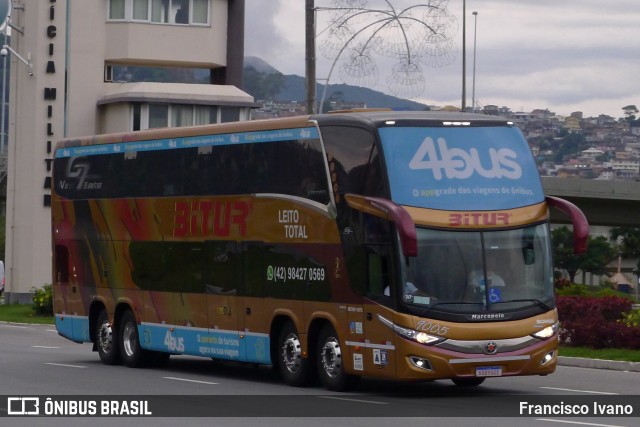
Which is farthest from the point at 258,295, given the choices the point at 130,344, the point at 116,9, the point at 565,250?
the point at 565,250

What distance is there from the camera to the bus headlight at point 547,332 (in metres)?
18.2

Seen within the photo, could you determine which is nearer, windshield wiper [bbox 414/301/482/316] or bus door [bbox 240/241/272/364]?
windshield wiper [bbox 414/301/482/316]

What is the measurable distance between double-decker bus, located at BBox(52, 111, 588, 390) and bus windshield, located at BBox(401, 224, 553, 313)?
0.06 ft

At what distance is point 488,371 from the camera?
58.0ft

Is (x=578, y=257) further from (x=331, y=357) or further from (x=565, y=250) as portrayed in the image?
(x=331, y=357)

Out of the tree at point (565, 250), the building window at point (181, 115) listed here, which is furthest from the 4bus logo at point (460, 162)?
the tree at point (565, 250)

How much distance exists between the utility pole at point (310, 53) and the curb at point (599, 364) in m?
7.89

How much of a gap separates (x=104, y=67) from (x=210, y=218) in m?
36.1

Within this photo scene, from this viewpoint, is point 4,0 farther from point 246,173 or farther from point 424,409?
point 424,409

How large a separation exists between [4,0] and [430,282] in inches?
1761

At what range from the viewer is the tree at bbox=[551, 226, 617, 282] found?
104m

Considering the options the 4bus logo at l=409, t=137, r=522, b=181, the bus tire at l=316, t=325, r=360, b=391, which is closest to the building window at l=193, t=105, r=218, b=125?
the bus tire at l=316, t=325, r=360, b=391

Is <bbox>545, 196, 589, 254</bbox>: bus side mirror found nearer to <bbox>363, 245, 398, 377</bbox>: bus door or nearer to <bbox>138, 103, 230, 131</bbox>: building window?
<bbox>363, 245, 398, 377</bbox>: bus door
